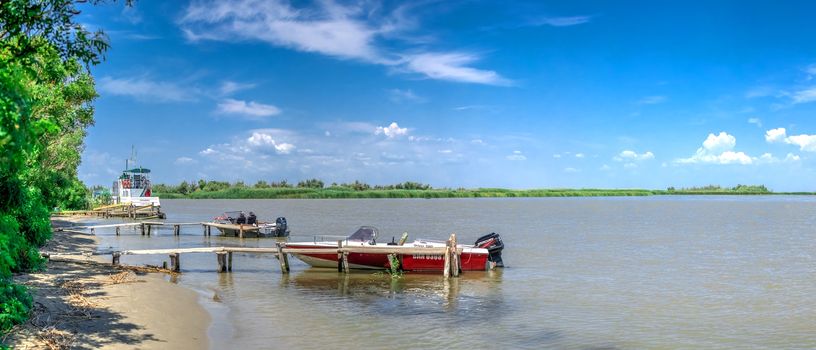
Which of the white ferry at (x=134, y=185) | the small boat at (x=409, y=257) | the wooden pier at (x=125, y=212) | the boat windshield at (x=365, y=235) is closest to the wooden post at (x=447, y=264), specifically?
the small boat at (x=409, y=257)

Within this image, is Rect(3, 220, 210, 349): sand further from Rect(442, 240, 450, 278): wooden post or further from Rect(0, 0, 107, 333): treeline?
Rect(442, 240, 450, 278): wooden post

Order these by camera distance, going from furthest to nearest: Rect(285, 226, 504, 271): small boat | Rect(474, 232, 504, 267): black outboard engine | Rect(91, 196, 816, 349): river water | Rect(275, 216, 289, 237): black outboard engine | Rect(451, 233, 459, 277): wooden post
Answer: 1. Rect(275, 216, 289, 237): black outboard engine
2. Rect(474, 232, 504, 267): black outboard engine
3. Rect(285, 226, 504, 271): small boat
4. Rect(451, 233, 459, 277): wooden post
5. Rect(91, 196, 816, 349): river water

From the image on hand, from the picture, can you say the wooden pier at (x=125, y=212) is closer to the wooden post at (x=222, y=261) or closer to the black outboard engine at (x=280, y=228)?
the black outboard engine at (x=280, y=228)

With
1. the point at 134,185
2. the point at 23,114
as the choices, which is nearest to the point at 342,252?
the point at 23,114

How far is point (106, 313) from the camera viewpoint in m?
12.5

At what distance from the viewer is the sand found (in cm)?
1016

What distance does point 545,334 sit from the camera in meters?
14.6

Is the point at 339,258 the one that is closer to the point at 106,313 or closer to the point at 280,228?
the point at 106,313

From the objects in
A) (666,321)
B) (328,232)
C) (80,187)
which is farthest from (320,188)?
(666,321)

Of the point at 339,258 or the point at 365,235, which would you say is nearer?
the point at 339,258

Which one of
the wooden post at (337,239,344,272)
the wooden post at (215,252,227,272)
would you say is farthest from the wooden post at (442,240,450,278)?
the wooden post at (215,252,227,272)

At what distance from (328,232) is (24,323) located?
120 ft

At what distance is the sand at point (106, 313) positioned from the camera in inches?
400

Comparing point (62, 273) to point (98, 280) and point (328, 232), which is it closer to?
point (98, 280)
